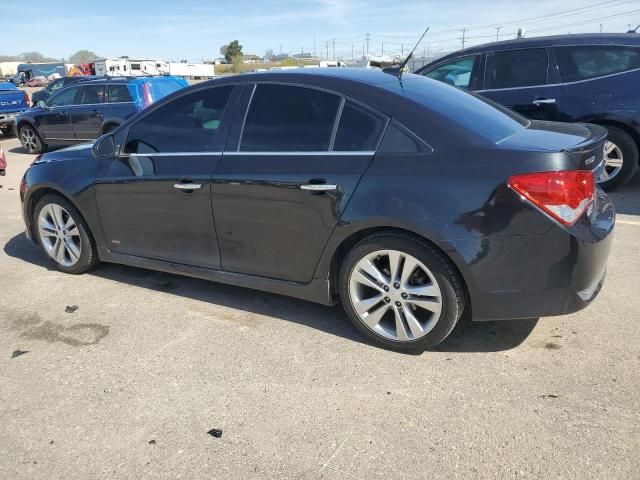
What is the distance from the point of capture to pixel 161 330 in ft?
12.0

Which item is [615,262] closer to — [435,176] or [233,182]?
[435,176]

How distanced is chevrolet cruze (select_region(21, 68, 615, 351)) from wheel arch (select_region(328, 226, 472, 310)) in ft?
0.03

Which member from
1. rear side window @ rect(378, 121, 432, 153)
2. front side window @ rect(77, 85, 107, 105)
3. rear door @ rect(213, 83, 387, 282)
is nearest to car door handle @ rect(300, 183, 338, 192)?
rear door @ rect(213, 83, 387, 282)

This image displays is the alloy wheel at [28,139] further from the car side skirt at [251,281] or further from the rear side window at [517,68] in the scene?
the rear side window at [517,68]

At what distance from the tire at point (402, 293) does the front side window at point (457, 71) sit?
503 cm

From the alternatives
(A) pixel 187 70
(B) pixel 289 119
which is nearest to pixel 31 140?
(B) pixel 289 119

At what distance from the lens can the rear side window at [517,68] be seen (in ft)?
22.8

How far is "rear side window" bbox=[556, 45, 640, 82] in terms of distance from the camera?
6.42 m

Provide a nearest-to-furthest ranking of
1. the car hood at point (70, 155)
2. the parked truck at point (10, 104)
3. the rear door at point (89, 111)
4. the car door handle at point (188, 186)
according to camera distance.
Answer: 1. the car door handle at point (188, 186)
2. the car hood at point (70, 155)
3. the rear door at point (89, 111)
4. the parked truck at point (10, 104)

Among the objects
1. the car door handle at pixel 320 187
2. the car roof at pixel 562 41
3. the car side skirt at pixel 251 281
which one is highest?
the car roof at pixel 562 41

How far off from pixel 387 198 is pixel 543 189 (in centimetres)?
81

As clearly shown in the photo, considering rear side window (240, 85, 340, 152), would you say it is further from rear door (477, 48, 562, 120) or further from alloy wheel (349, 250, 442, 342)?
rear door (477, 48, 562, 120)

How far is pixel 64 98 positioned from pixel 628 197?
11.2m

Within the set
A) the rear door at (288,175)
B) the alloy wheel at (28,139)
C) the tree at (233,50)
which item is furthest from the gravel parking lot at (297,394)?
the tree at (233,50)
